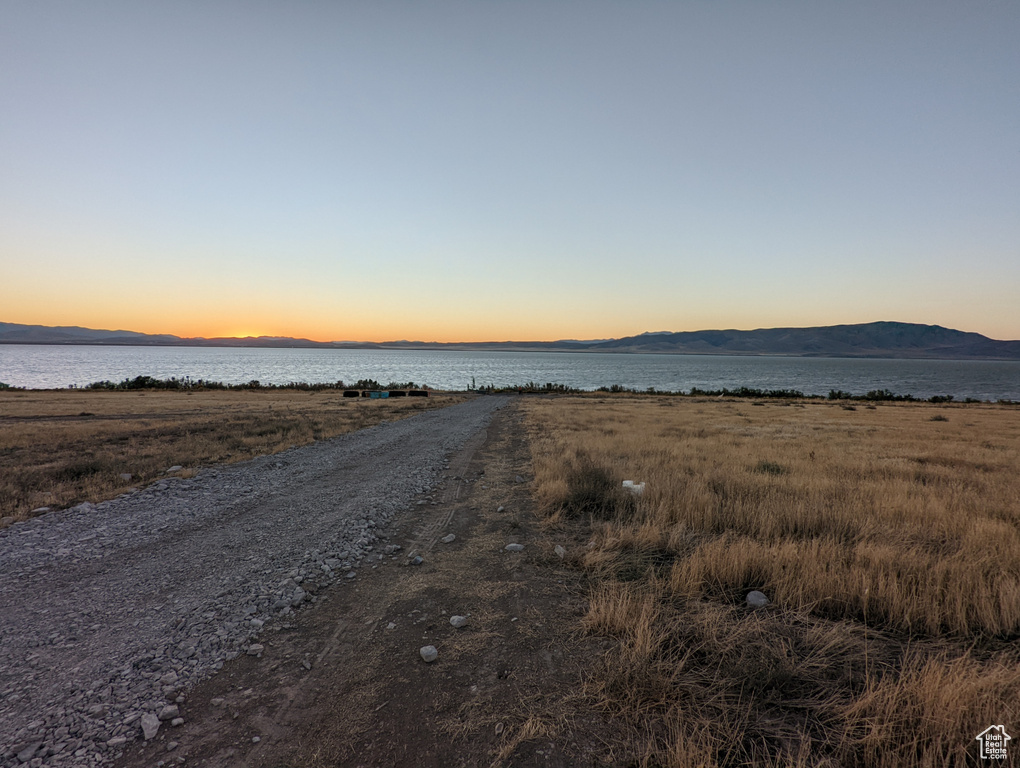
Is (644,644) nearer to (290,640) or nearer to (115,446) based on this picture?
(290,640)

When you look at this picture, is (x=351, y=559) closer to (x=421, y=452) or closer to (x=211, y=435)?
(x=421, y=452)

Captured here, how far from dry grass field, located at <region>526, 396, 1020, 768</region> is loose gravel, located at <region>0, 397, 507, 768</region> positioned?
3447 mm

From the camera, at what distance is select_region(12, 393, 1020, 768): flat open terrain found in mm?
2859

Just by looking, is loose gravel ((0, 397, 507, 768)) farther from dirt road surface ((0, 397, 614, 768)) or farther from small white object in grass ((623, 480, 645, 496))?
small white object in grass ((623, 480, 645, 496))

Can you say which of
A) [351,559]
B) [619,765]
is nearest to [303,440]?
[351,559]

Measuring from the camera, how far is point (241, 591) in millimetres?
5133

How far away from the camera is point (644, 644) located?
12.3 feet

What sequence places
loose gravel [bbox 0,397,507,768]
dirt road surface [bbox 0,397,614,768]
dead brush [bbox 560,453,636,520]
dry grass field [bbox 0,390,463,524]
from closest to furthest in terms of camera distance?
dirt road surface [bbox 0,397,614,768]
loose gravel [bbox 0,397,507,768]
dead brush [bbox 560,453,636,520]
dry grass field [bbox 0,390,463,524]

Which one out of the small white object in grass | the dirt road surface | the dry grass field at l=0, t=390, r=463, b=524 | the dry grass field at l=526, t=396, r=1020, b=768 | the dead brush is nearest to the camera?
the dry grass field at l=526, t=396, r=1020, b=768

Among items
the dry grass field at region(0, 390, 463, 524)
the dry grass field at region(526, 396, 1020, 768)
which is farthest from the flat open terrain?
the dry grass field at region(0, 390, 463, 524)

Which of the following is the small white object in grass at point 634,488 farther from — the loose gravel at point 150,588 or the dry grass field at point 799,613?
the loose gravel at point 150,588

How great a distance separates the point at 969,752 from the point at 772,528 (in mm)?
4199

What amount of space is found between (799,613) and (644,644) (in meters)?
1.87

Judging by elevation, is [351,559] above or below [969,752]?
below
